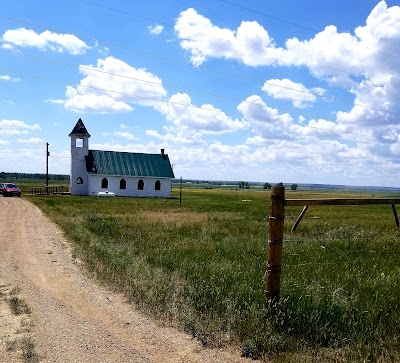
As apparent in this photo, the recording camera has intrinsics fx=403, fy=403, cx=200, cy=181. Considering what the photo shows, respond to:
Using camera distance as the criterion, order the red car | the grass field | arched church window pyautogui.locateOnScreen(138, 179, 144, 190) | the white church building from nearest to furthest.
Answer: the grass field, the red car, the white church building, arched church window pyautogui.locateOnScreen(138, 179, 144, 190)

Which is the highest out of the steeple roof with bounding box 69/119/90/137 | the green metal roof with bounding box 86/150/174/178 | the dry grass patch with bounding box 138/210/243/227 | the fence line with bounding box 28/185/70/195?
the steeple roof with bounding box 69/119/90/137

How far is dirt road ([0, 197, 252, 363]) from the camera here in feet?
17.8

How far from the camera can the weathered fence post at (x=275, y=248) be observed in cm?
661

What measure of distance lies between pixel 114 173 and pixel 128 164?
326cm

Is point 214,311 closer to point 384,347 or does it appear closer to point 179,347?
point 179,347

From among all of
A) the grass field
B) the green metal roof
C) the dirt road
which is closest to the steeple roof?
the green metal roof

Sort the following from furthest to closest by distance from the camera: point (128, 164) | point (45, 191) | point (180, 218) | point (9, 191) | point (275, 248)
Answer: point (45, 191), point (128, 164), point (9, 191), point (180, 218), point (275, 248)

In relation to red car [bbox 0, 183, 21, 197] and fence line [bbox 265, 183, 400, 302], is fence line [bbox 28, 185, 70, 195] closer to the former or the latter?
red car [bbox 0, 183, 21, 197]

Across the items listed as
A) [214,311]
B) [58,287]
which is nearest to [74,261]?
[58,287]

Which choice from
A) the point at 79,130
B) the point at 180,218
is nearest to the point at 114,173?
the point at 79,130

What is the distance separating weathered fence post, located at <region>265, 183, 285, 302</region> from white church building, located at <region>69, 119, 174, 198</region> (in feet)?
181

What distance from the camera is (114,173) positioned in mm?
60750

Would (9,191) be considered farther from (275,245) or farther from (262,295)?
(275,245)

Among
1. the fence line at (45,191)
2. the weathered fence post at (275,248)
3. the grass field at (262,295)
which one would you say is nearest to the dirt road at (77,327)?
the grass field at (262,295)
